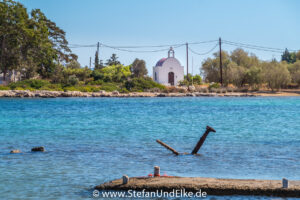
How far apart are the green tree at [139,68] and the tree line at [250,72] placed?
1430 centimetres

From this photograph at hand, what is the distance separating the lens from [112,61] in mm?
99625

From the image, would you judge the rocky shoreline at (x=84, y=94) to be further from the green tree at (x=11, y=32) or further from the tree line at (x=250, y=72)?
the tree line at (x=250, y=72)

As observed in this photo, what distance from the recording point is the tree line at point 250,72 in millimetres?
80431

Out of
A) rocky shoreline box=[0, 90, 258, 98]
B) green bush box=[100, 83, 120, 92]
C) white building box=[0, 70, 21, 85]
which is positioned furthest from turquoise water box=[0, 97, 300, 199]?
green bush box=[100, 83, 120, 92]

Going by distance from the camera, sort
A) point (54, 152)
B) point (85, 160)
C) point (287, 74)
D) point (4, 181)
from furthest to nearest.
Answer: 1. point (287, 74)
2. point (54, 152)
3. point (85, 160)
4. point (4, 181)

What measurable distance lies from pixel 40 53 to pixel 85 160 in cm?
5569

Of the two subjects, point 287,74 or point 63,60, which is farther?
point 63,60

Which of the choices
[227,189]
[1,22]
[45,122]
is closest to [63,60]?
[1,22]

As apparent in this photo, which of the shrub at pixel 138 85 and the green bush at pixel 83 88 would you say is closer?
the green bush at pixel 83 88

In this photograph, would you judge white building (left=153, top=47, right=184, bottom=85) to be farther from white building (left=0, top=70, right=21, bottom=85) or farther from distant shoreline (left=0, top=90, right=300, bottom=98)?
white building (left=0, top=70, right=21, bottom=85)

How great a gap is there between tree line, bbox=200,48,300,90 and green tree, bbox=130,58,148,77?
14303 millimetres

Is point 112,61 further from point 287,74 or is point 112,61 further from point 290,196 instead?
point 290,196

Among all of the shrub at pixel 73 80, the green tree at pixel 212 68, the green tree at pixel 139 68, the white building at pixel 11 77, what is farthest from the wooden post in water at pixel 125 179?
the green tree at pixel 139 68

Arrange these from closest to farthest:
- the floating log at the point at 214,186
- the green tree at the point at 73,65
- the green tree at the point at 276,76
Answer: the floating log at the point at 214,186 < the green tree at the point at 276,76 < the green tree at the point at 73,65
